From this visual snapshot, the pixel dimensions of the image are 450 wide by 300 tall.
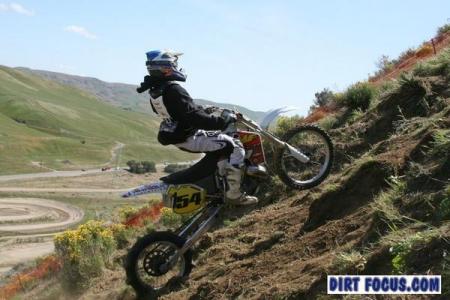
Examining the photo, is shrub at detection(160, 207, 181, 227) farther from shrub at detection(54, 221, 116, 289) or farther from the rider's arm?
the rider's arm

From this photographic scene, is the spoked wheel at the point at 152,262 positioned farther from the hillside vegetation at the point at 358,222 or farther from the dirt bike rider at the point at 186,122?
the dirt bike rider at the point at 186,122

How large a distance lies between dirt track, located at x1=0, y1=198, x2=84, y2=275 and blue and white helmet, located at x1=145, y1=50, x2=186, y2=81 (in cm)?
4225

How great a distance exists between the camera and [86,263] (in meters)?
10.8

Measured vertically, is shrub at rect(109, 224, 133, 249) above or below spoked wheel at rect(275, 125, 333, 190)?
below

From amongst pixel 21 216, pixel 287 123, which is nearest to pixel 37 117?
pixel 21 216

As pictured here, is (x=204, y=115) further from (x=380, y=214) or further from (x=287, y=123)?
(x=287, y=123)

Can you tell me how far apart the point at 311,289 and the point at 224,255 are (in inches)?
114

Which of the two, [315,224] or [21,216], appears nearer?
[315,224]

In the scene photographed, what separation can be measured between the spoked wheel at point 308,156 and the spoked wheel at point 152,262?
2.00m

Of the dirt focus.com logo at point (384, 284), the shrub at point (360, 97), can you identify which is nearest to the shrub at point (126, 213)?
the shrub at point (360, 97)

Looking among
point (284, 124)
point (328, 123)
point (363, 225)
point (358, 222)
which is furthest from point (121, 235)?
point (363, 225)

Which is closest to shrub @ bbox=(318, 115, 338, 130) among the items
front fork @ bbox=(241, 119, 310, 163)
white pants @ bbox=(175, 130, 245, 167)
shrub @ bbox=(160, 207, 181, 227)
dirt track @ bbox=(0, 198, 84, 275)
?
front fork @ bbox=(241, 119, 310, 163)

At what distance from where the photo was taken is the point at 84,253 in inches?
440

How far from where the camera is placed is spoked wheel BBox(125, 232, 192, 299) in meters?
6.87
